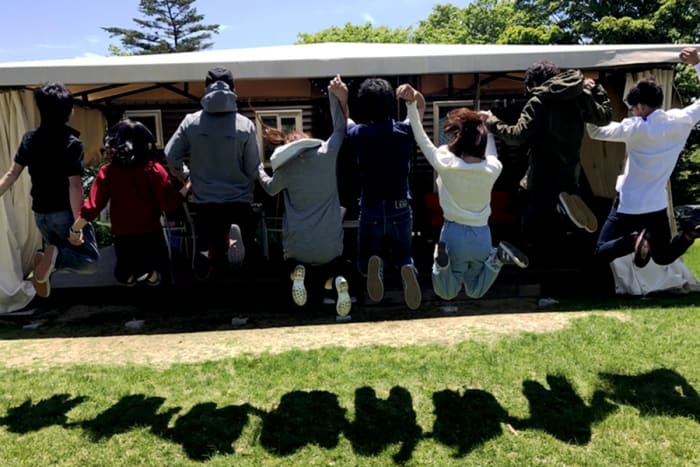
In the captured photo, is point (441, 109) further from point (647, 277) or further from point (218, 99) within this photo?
point (218, 99)

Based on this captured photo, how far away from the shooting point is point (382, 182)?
12.1 ft

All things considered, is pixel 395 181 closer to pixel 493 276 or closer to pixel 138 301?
pixel 493 276

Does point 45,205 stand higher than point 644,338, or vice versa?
point 45,205

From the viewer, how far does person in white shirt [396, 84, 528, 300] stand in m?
3.61

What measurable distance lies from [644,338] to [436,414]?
107 inches

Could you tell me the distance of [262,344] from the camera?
5.55 m

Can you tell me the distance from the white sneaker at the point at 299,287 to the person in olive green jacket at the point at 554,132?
1.77m

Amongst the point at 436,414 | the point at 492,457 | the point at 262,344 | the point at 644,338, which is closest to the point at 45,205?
the point at 262,344

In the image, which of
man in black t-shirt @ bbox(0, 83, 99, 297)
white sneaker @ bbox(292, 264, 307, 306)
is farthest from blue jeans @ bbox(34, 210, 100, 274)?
white sneaker @ bbox(292, 264, 307, 306)

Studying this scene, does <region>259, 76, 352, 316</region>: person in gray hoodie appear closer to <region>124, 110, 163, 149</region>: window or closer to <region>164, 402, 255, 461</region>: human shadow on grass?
<region>164, 402, 255, 461</region>: human shadow on grass

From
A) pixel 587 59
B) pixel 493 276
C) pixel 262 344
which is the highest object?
pixel 587 59

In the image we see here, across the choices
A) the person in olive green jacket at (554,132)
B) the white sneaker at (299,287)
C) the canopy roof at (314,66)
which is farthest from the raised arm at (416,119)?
the canopy roof at (314,66)

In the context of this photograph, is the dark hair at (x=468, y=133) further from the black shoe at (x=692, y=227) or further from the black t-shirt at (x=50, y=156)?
the black t-shirt at (x=50, y=156)

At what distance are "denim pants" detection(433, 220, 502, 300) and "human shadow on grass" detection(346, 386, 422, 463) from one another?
93 centimetres
